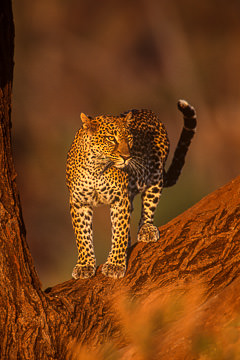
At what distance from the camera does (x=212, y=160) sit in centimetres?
979

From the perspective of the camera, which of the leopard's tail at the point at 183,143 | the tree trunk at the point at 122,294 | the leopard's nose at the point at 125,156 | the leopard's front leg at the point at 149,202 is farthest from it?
the leopard's tail at the point at 183,143

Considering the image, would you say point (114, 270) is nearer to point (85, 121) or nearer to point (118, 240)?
point (118, 240)

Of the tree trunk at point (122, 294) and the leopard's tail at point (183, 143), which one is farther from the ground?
the leopard's tail at point (183, 143)

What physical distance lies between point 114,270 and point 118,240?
26 cm

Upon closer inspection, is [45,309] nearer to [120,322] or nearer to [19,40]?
[120,322]

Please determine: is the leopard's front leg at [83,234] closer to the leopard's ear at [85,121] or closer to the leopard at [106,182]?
the leopard at [106,182]

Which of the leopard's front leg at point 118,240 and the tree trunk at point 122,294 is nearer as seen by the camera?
the tree trunk at point 122,294

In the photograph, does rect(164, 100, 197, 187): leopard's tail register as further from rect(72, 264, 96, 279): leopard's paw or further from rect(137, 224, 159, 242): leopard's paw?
rect(72, 264, 96, 279): leopard's paw

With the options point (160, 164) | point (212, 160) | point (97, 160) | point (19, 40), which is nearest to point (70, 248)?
point (212, 160)

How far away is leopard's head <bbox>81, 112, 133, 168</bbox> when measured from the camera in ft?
14.5

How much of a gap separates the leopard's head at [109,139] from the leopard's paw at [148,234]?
64 centimetres

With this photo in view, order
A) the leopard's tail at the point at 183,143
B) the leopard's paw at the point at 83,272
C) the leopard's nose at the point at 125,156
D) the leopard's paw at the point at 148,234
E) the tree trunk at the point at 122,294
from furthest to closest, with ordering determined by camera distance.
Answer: the leopard's tail at the point at 183,143
the leopard's paw at the point at 148,234
the leopard's paw at the point at 83,272
the leopard's nose at the point at 125,156
the tree trunk at the point at 122,294

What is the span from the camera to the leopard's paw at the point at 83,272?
179 inches

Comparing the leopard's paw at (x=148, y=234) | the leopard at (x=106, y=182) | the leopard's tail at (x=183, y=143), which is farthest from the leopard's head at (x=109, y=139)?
the leopard's tail at (x=183, y=143)
